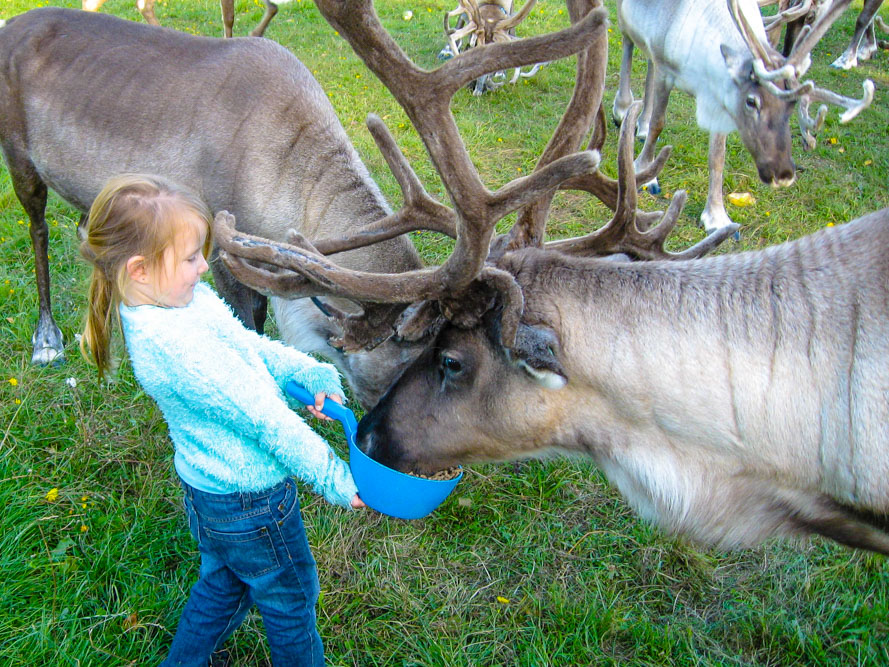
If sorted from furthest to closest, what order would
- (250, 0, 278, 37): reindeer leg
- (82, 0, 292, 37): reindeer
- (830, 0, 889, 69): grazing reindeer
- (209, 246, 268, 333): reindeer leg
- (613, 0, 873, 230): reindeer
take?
(830, 0, 889, 69): grazing reindeer → (82, 0, 292, 37): reindeer → (250, 0, 278, 37): reindeer leg → (613, 0, 873, 230): reindeer → (209, 246, 268, 333): reindeer leg

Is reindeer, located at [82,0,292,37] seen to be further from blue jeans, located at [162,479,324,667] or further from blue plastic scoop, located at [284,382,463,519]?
blue jeans, located at [162,479,324,667]

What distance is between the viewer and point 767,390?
1896mm

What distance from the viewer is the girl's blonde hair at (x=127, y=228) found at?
188 centimetres

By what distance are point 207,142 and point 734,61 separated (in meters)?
3.52

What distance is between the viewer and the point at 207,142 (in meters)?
3.47

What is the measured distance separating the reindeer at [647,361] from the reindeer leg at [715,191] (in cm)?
328

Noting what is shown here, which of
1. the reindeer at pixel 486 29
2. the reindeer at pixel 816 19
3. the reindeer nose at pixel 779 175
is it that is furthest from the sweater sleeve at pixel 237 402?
the reindeer at pixel 486 29

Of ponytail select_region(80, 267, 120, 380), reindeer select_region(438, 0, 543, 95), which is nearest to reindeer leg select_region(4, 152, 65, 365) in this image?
ponytail select_region(80, 267, 120, 380)

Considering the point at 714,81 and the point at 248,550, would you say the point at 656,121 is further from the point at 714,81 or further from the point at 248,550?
the point at 248,550

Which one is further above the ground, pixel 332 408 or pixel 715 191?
pixel 332 408

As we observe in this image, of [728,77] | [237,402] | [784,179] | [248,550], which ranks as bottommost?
[248,550]

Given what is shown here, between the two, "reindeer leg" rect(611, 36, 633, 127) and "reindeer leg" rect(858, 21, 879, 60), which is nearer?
"reindeer leg" rect(611, 36, 633, 127)

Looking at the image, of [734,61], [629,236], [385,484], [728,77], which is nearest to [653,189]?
[728,77]

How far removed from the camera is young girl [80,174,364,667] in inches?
73.6
